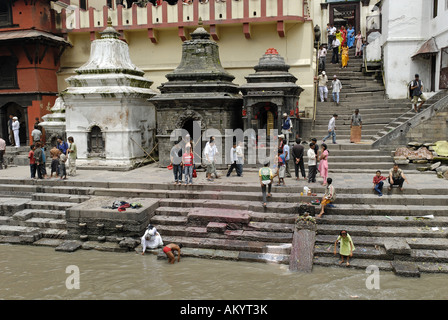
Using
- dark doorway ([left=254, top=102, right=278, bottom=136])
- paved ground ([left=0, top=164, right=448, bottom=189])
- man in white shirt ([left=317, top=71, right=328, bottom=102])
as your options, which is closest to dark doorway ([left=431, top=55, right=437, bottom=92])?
man in white shirt ([left=317, top=71, right=328, bottom=102])

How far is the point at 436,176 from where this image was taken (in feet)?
38.9

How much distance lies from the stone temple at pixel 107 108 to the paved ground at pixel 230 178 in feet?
2.56

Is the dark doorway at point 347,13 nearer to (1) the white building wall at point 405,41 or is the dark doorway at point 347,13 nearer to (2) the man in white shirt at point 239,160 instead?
(1) the white building wall at point 405,41

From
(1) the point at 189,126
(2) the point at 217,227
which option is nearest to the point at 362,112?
(1) the point at 189,126

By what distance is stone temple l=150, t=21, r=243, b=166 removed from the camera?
13.7 meters

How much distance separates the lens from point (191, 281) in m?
7.57

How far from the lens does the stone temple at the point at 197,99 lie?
13711 mm

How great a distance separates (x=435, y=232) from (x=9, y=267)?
30.2 feet

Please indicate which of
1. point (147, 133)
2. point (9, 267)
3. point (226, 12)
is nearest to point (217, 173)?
point (147, 133)

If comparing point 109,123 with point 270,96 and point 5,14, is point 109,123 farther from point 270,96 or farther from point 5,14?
point 5,14

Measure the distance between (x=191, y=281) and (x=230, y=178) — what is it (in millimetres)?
4996

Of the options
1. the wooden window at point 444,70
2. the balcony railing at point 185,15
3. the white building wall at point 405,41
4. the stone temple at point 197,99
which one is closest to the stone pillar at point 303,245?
the stone temple at point 197,99

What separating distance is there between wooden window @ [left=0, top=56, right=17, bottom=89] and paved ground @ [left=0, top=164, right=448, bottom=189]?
5.66 metres

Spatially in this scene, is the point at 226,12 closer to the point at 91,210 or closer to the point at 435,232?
the point at 91,210
